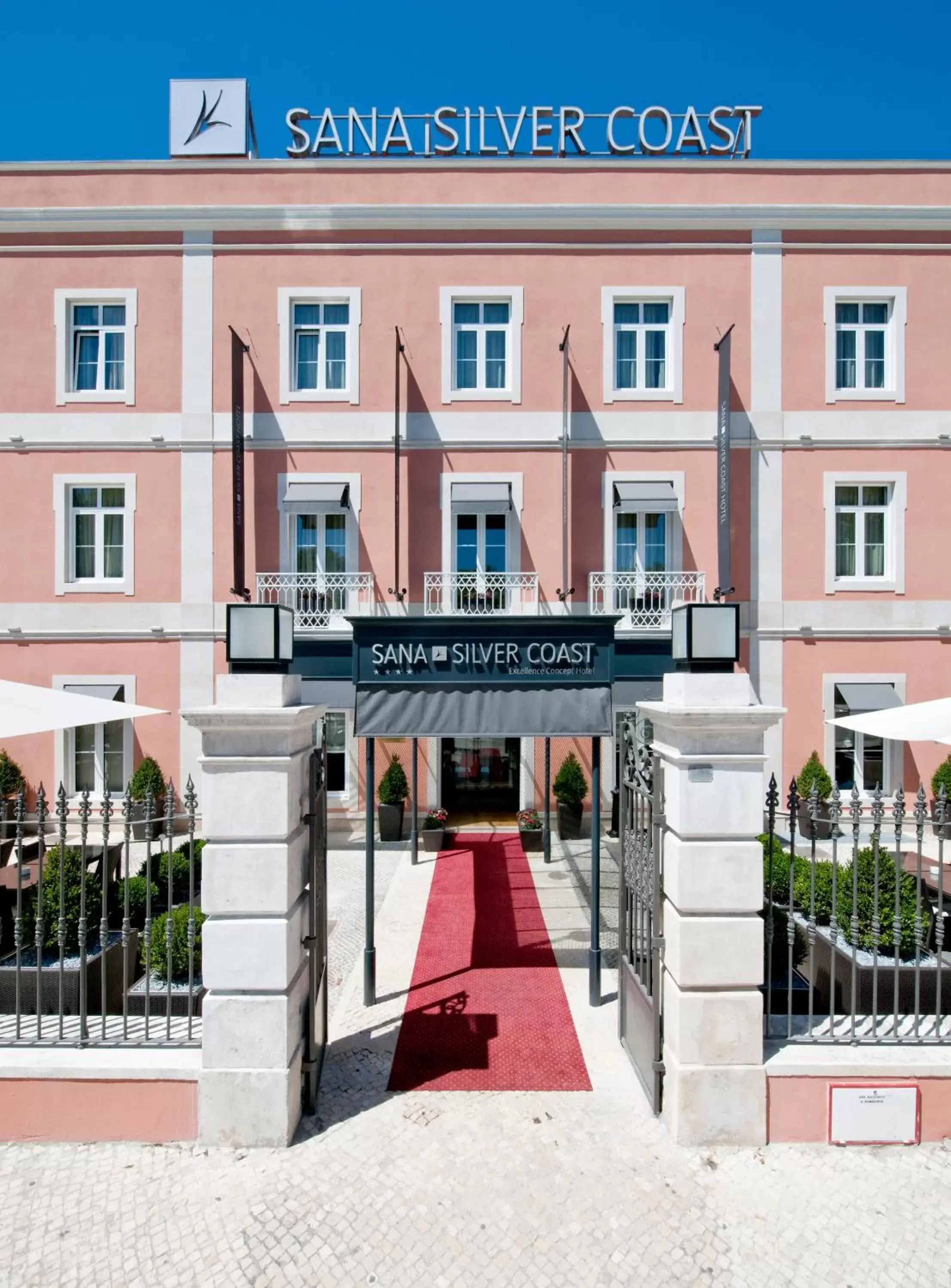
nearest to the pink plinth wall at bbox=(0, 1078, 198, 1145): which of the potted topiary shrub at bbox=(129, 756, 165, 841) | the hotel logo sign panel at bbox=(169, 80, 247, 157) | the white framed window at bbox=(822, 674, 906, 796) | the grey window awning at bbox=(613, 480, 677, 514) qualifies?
the potted topiary shrub at bbox=(129, 756, 165, 841)

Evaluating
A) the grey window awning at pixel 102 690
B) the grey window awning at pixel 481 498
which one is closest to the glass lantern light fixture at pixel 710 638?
the grey window awning at pixel 481 498

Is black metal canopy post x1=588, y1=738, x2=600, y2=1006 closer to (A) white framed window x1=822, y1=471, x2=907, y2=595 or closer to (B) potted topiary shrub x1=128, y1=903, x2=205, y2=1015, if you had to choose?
(B) potted topiary shrub x1=128, y1=903, x2=205, y2=1015

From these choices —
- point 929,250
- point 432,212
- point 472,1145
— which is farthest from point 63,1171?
point 929,250

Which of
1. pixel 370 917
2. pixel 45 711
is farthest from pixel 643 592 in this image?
pixel 45 711

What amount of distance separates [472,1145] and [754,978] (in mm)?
2253

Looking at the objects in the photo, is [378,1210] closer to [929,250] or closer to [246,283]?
[246,283]

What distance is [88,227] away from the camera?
535 inches

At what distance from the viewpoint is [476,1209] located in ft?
12.9

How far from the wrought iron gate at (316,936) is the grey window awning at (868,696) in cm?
1206

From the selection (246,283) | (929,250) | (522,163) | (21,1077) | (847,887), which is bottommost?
(21,1077)

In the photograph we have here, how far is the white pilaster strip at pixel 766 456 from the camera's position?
44.6ft

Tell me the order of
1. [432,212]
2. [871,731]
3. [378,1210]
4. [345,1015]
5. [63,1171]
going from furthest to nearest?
1. [432,212]
2. [345,1015]
3. [871,731]
4. [63,1171]
5. [378,1210]

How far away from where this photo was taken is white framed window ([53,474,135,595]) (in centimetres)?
1359

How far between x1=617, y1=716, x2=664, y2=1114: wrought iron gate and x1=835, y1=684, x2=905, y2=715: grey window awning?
32.7 ft
